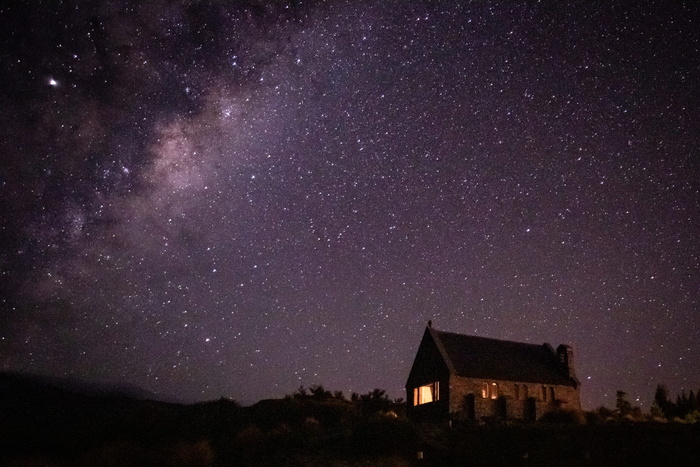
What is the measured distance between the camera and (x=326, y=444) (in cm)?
2405

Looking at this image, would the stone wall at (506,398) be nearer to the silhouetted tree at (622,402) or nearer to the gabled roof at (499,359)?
the gabled roof at (499,359)

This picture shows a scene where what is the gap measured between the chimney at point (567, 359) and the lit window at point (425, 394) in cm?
1139

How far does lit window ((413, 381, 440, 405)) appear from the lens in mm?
39000

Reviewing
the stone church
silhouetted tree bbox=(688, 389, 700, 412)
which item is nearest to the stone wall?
the stone church

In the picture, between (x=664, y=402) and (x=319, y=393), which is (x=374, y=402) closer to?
(x=319, y=393)

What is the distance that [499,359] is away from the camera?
4072 cm

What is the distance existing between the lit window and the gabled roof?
2.90 metres

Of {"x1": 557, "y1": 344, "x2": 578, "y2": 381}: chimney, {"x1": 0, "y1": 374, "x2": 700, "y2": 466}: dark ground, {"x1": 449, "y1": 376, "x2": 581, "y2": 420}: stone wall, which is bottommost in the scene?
{"x1": 0, "y1": 374, "x2": 700, "y2": 466}: dark ground

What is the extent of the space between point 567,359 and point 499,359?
6.01 meters

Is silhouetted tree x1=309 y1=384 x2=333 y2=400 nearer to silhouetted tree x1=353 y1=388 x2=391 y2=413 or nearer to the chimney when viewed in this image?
silhouetted tree x1=353 y1=388 x2=391 y2=413

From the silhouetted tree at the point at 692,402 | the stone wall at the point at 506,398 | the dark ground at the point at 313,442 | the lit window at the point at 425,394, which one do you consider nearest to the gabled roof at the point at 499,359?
the stone wall at the point at 506,398

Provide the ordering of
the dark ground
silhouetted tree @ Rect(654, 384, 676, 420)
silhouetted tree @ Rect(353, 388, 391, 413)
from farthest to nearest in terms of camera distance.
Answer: silhouetted tree @ Rect(654, 384, 676, 420), silhouetted tree @ Rect(353, 388, 391, 413), the dark ground

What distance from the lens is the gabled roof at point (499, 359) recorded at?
A: 1511 inches

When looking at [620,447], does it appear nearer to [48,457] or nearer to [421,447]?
[421,447]
